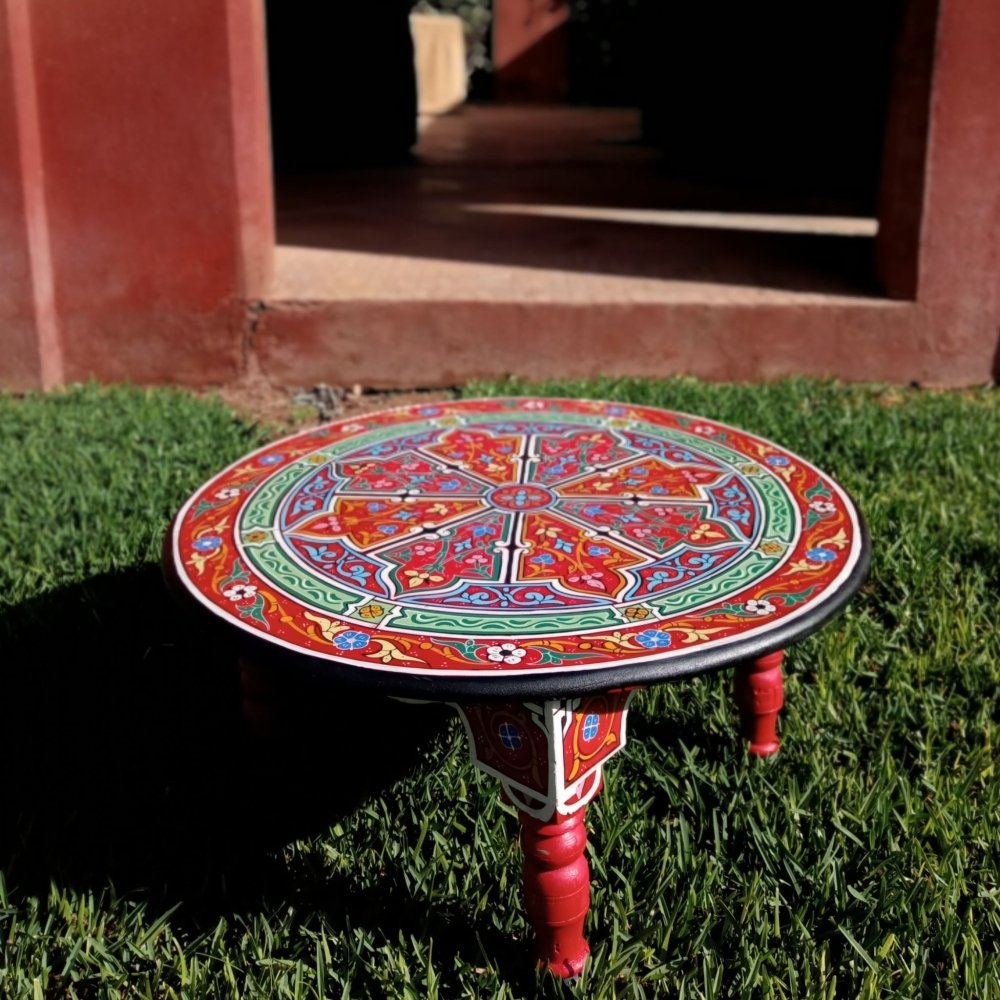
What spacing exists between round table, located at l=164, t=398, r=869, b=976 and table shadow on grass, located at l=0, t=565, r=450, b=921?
0.99 feet

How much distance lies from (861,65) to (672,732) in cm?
613

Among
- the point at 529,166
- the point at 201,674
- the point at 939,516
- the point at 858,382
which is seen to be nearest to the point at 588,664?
the point at 201,674

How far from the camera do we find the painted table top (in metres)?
1.56

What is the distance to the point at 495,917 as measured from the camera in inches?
72.9

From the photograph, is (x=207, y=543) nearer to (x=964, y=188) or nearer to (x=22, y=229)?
(x=22, y=229)

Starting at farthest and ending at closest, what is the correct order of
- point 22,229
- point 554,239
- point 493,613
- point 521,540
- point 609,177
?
1. point 609,177
2. point 554,239
3. point 22,229
4. point 521,540
5. point 493,613

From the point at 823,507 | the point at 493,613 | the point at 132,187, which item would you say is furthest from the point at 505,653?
the point at 132,187

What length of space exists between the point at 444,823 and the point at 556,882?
0.49 m

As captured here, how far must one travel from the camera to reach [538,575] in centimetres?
177

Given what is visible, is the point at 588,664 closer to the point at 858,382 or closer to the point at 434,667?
the point at 434,667

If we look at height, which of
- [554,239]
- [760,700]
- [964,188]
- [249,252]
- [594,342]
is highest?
[964,188]

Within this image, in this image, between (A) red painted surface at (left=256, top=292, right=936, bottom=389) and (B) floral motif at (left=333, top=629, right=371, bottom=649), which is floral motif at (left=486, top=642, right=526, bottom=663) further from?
(A) red painted surface at (left=256, top=292, right=936, bottom=389)

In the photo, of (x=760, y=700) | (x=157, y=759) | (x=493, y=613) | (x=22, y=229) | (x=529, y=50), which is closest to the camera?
(x=493, y=613)

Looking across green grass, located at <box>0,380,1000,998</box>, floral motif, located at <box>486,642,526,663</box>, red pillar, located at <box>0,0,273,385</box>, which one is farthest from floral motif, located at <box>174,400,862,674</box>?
red pillar, located at <box>0,0,273,385</box>
